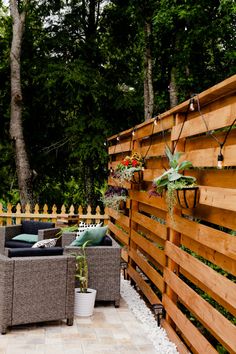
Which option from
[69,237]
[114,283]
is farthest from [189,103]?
[69,237]

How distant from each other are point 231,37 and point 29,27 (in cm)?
526

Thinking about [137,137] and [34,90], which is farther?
[34,90]

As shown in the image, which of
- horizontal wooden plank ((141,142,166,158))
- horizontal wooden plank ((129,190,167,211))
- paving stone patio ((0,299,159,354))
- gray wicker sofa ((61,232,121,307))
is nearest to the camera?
paving stone patio ((0,299,159,354))

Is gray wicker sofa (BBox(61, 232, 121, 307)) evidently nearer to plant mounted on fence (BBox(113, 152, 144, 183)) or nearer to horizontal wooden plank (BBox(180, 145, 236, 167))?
plant mounted on fence (BBox(113, 152, 144, 183))

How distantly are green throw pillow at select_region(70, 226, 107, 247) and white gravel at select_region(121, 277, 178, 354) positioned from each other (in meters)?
0.84

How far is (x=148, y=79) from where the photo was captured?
970 centimetres

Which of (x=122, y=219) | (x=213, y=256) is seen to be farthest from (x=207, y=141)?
(x=122, y=219)

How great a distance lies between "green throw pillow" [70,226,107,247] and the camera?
530 cm

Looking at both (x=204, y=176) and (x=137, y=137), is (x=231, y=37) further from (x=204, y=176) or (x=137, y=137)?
(x=204, y=176)

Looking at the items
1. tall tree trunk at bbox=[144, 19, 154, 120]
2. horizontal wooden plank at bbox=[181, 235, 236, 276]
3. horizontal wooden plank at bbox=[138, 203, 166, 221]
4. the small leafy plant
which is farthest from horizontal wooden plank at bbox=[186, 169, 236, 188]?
tall tree trunk at bbox=[144, 19, 154, 120]

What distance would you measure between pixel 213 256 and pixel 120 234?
4273 mm

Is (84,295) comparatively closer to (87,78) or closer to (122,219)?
(122,219)

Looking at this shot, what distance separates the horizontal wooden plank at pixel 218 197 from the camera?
2.70m

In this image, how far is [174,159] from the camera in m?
3.70
